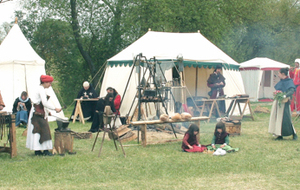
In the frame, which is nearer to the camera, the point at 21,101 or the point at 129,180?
the point at 129,180

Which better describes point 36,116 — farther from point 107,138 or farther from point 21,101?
point 21,101

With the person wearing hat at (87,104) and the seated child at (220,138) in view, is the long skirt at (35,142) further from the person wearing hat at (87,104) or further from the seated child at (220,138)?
the person wearing hat at (87,104)

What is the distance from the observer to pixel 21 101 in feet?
31.7

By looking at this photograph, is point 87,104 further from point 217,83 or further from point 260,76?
point 260,76

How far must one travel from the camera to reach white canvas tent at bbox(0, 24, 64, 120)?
409 inches

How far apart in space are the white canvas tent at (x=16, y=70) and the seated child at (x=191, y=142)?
5.32 m

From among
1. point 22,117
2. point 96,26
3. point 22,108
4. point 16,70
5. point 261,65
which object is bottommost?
point 22,117

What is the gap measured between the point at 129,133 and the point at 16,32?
5874 mm

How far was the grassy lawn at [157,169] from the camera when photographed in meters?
4.23

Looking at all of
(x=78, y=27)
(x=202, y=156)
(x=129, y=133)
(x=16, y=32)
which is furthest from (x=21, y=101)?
(x=78, y=27)

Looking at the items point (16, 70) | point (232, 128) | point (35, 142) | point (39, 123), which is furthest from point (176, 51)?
point (35, 142)

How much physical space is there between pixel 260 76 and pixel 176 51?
899 cm

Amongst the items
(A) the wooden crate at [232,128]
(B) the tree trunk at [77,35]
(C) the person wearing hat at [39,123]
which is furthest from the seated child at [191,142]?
(B) the tree trunk at [77,35]

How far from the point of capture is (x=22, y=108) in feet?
31.3
